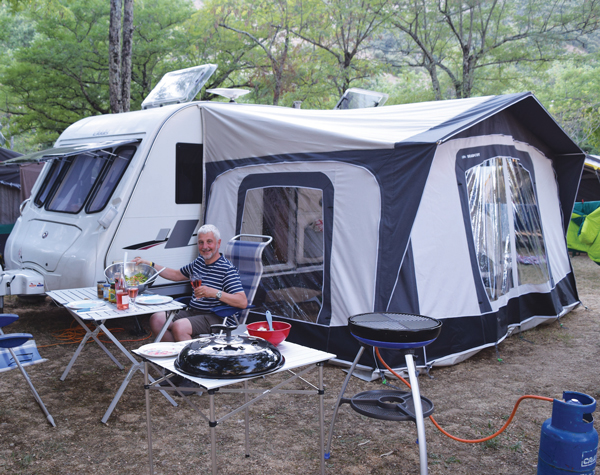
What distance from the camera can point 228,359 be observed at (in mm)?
2344

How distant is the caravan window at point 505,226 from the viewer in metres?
4.98

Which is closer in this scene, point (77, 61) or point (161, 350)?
point (161, 350)

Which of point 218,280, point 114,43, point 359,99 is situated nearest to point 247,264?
point 218,280

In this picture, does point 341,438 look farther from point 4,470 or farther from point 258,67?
point 258,67

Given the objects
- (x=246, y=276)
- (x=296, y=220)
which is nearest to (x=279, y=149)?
(x=296, y=220)

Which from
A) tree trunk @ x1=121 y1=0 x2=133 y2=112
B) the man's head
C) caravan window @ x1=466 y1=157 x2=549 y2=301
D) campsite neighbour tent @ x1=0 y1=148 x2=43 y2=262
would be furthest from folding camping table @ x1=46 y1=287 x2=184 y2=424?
campsite neighbour tent @ x1=0 y1=148 x2=43 y2=262

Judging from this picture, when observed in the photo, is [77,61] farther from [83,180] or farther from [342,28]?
[83,180]

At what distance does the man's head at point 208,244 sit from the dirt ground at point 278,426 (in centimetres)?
105

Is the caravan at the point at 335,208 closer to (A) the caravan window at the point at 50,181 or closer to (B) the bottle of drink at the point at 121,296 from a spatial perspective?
(A) the caravan window at the point at 50,181

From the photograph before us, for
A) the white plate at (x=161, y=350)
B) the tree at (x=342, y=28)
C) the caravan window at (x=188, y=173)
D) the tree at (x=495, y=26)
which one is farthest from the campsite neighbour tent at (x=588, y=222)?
the tree at (x=342, y=28)

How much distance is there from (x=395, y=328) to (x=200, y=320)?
6.24ft

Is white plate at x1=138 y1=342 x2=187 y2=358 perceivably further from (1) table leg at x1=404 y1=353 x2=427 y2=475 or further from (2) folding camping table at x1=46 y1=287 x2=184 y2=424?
(1) table leg at x1=404 y1=353 x2=427 y2=475

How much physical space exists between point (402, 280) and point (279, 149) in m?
1.71

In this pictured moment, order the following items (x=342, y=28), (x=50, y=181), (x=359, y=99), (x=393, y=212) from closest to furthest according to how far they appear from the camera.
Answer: (x=393, y=212) → (x=50, y=181) → (x=359, y=99) → (x=342, y=28)
